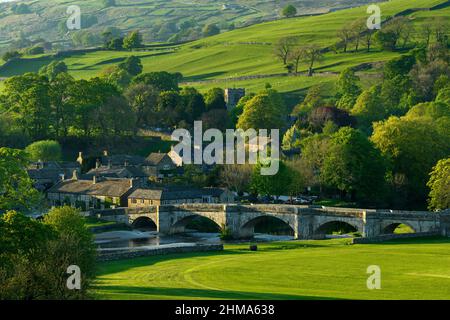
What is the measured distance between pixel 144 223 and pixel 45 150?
1236 inches

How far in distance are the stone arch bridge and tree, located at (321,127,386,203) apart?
1599 centimetres

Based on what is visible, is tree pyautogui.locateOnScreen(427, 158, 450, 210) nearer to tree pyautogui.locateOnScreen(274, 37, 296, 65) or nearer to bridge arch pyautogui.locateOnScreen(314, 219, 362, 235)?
bridge arch pyautogui.locateOnScreen(314, 219, 362, 235)

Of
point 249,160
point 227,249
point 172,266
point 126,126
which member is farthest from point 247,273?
point 126,126

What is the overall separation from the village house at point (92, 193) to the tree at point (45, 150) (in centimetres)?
1256

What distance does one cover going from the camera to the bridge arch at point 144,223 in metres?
105

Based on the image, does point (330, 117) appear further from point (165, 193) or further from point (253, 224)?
point (253, 224)

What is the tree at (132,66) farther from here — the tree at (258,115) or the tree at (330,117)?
the tree at (330,117)

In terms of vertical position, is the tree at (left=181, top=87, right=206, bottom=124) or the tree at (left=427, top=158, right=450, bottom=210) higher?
the tree at (left=181, top=87, right=206, bottom=124)

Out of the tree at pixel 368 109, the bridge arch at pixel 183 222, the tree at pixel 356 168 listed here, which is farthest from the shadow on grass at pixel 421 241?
the tree at pixel 368 109

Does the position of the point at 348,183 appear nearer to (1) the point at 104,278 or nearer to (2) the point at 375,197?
(2) the point at 375,197

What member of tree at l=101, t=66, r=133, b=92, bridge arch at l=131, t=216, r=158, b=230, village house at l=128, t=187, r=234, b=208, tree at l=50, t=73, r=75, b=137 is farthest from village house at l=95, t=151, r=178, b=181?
tree at l=101, t=66, r=133, b=92

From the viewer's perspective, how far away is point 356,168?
117 metres

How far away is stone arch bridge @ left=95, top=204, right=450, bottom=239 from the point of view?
291ft

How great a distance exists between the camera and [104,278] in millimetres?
66688
